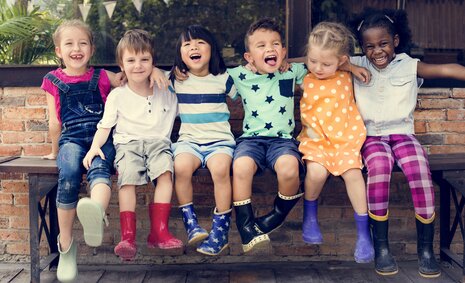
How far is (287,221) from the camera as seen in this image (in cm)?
374

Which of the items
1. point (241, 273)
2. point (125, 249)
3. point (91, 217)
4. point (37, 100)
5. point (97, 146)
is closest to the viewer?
point (91, 217)

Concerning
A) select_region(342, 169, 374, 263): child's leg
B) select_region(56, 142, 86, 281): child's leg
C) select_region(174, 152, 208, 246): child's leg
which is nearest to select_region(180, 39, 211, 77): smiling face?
select_region(174, 152, 208, 246): child's leg

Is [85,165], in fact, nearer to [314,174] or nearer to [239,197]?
[239,197]

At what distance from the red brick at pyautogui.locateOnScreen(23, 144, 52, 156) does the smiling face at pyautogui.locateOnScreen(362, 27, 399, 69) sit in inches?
84.3

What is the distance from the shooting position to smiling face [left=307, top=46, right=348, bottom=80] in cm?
325

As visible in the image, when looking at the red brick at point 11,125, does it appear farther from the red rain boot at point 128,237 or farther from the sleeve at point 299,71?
the sleeve at point 299,71

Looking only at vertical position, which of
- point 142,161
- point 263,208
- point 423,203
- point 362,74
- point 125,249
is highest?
point 362,74

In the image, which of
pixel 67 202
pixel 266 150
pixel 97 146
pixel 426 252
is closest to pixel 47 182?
pixel 67 202

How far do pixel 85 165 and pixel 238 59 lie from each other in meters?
1.51

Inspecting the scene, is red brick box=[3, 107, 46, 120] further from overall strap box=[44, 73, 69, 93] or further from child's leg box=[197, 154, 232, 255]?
child's leg box=[197, 154, 232, 255]

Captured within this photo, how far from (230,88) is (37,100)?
1.30 metres

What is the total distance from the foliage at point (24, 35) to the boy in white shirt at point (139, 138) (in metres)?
0.82

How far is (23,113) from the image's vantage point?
370 cm

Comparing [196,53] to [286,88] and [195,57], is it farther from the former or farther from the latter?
[286,88]
